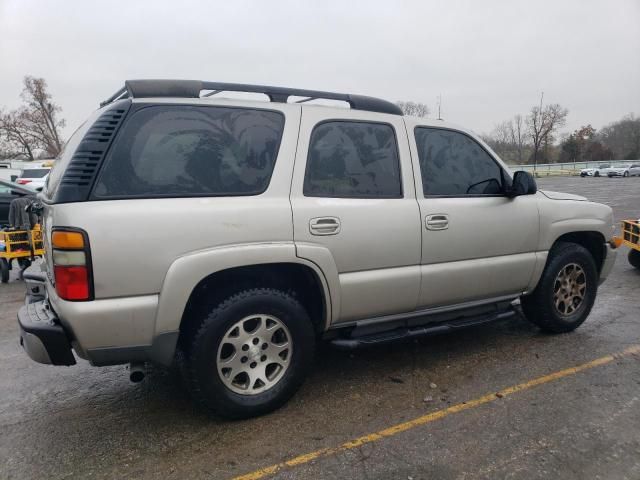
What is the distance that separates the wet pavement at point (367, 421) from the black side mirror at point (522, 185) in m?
1.32

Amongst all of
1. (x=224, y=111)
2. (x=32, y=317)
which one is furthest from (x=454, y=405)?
(x=32, y=317)

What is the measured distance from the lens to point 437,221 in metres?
3.51

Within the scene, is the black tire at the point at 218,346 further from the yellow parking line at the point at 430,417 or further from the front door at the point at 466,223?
the front door at the point at 466,223

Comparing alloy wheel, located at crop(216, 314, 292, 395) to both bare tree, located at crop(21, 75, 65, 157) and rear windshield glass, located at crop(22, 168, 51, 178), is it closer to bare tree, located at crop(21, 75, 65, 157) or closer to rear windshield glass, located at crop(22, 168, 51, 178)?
rear windshield glass, located at crop(22, 168, 51, 178)

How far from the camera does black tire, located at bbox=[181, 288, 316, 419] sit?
279 centimetres

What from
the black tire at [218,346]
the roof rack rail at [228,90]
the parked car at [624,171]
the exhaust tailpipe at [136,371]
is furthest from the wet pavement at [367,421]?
the parked car at [624,171]

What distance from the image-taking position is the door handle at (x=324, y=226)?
9.96 ft

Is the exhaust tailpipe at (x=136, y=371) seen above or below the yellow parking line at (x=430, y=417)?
above

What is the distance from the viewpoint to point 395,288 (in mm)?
3385

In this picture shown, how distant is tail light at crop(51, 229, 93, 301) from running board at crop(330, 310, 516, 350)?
1594mm

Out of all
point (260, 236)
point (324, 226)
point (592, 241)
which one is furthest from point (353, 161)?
point (592, 241)

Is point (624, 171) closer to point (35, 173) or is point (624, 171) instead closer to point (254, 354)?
point (35, 173)

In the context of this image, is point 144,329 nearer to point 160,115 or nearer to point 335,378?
point 160,115

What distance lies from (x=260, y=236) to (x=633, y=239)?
20.6 feet
